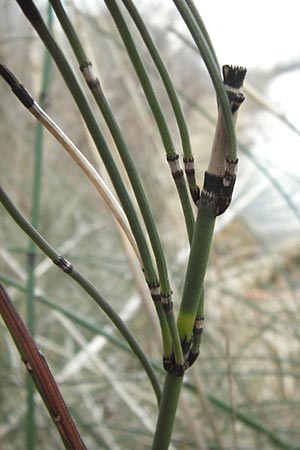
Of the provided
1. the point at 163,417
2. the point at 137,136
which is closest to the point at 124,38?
the point at 163,417

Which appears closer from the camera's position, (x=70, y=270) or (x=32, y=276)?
(x=70, y=270)

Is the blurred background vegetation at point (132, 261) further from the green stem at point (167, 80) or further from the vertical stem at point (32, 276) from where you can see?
the green stem at point (167, 80)

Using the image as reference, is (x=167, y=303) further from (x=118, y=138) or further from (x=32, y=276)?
(x=32, y=276)

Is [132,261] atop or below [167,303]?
atop

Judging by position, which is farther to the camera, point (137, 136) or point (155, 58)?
point (137, 136)

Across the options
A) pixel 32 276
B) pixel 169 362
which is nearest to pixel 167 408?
pixel 169 362

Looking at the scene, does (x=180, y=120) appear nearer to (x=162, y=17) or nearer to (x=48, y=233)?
(x=162, y=17)
